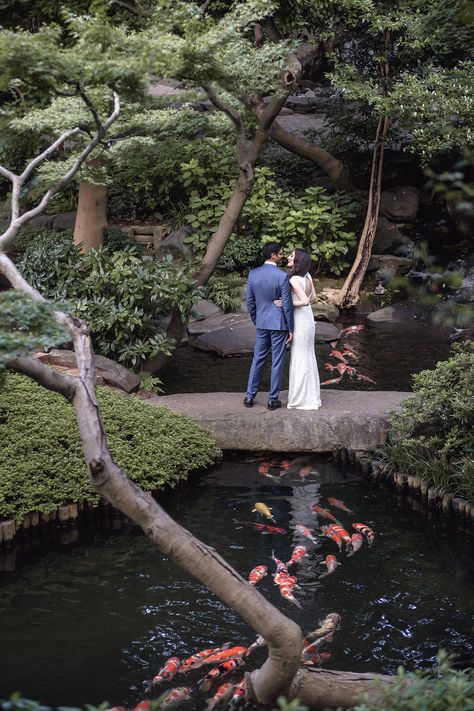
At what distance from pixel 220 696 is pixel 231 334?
10406mm

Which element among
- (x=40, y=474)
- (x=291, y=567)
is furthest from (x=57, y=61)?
(x=291, y=567)

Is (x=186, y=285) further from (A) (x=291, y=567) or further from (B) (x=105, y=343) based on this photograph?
(A) (x=291, y=567)

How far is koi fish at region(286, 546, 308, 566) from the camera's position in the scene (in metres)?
7.63

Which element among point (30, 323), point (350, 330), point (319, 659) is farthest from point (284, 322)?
point (350, 330)

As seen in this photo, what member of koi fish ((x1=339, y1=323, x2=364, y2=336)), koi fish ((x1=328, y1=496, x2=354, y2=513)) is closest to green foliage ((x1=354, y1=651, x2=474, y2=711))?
koi fish ((x1=328, y1=496, x2=354, y2=513))

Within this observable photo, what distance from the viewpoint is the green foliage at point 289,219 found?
1825cm

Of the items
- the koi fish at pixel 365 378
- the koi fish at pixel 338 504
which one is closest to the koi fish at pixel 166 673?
the koi fish at pixel 338 504

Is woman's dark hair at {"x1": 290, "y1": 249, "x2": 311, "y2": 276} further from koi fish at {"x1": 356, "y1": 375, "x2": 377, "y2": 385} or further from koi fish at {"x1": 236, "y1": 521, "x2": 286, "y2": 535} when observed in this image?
koi fish at {"x1": 356, "y1": 375, "x2": 377, "y2": 385}

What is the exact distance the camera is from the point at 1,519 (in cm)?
802

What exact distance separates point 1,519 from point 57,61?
4218 millimetres

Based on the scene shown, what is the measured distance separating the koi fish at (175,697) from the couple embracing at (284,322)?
530 cm

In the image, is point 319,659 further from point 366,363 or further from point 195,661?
point 366,363

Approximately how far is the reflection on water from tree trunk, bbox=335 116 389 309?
122 cm

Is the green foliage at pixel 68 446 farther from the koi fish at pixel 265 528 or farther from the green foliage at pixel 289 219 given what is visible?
the green foliage at pixel 289 219
